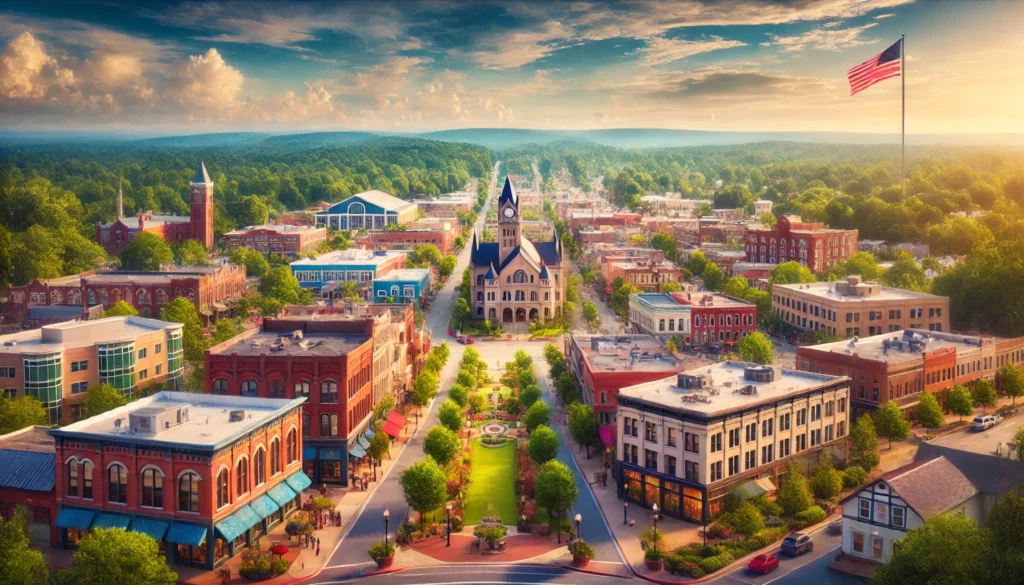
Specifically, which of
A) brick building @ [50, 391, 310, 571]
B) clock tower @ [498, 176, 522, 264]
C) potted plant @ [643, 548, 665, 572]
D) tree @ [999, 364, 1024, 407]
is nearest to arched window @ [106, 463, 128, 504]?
brick building @ [50, 391, 310, 571]

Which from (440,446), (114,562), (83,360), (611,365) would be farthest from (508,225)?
(114,562)

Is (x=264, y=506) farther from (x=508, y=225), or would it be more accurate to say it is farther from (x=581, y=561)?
(x=508, y=225)

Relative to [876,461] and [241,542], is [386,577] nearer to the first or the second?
[241,542]

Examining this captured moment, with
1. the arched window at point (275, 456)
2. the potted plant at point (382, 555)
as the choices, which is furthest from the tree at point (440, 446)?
the potted plant at point (382, 555)

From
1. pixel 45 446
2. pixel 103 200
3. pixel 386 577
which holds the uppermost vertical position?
pixel 103 200

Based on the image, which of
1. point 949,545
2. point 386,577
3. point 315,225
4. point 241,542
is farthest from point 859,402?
point 315,225

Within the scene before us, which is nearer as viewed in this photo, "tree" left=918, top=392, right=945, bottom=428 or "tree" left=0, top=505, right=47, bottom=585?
"tree" left=0, top=505, right=47, bottom=585

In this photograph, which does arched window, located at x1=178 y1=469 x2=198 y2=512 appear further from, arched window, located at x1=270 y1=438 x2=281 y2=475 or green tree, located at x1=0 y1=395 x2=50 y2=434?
green tree, located at x1=0 y1=395 x2=50 y2=434
